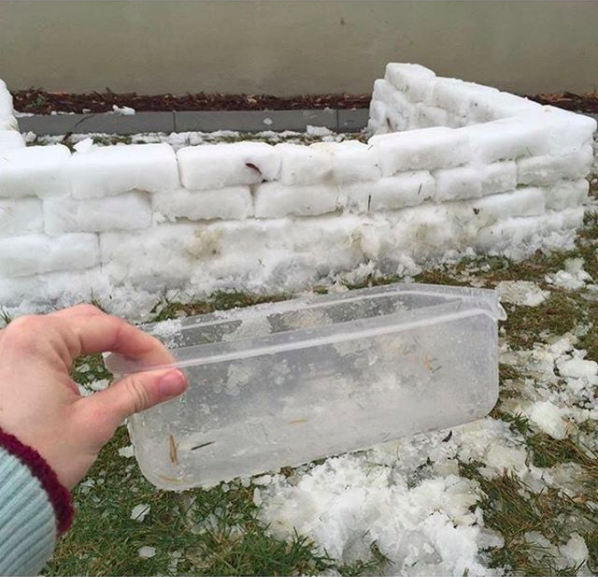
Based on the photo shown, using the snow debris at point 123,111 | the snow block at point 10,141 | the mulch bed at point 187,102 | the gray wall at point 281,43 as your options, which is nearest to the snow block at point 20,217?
the snow block at point 10,141

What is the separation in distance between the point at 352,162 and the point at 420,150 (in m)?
0.27

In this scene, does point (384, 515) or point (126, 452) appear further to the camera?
point (126, 452)

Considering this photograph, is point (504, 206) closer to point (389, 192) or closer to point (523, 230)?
point (523, 230)

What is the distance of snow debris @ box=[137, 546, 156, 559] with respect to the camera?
5.07 ft

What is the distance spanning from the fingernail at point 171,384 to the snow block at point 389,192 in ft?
5.16

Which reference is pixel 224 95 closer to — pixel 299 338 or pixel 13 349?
pixel 299 338

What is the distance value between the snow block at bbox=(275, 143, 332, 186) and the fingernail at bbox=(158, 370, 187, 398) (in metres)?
1.46

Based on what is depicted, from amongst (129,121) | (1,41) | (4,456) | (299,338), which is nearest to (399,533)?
(299,338)

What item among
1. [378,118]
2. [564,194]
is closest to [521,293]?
[564,194]

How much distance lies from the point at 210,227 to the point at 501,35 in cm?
377

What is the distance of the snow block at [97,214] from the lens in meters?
2.24

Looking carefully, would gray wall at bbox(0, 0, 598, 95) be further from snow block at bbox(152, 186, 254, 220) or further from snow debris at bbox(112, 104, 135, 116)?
snow block at bbox(152, 186, 254, 220)

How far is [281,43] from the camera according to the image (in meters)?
5.14

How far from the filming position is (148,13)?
4.95 metres
